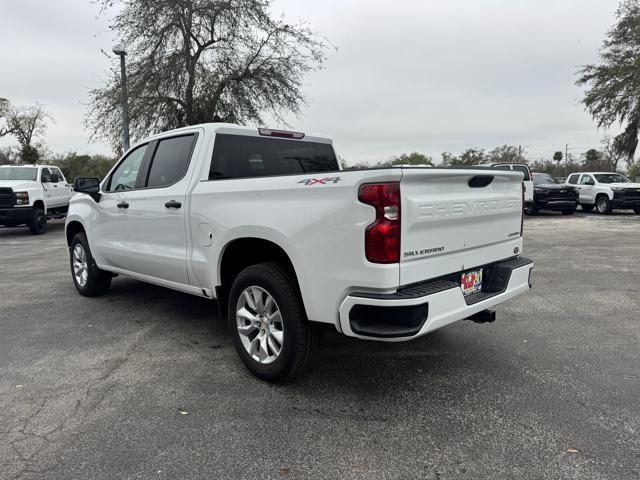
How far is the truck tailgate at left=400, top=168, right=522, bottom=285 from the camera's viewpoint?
2.81 meters

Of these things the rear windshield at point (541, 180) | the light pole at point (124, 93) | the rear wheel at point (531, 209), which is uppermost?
the light pole at point (124, 93)

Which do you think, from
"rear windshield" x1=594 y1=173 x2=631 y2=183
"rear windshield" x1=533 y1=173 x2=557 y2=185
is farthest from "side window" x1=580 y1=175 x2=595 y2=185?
"rear windshield" x1=533 y1=173 x2=557 y2=185

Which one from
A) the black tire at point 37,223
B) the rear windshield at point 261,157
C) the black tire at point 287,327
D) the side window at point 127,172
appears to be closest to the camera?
the black tire at point 287,327

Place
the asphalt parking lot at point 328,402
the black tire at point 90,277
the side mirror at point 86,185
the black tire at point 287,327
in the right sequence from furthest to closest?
1. the black tire at point 90,277
2. the side mirror at point 86,185
3. the black tire at point 287,327
4. the asphalt parking lot at point 328,402

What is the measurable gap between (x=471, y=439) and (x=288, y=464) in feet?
3.49

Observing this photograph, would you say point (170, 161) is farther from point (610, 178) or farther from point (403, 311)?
point (610, 178)

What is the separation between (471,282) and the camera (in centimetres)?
337

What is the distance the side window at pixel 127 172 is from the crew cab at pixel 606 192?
1919 centimetres

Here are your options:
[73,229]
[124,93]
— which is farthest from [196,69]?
[73,229]

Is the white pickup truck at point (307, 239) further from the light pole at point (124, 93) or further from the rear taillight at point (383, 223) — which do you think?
the light pole at point (124, 93)

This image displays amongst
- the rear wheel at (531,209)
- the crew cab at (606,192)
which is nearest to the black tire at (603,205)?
the crew cab at (606,192)

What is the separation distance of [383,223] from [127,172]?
354 centimetres

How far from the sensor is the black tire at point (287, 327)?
10.4 feet

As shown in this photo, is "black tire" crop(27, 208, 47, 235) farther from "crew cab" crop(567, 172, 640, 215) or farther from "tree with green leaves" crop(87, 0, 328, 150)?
"crew cab" crop(567, 172, 640, 215)
